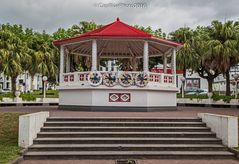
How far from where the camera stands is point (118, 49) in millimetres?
24031

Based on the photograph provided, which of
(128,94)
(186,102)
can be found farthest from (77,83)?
(186,102)

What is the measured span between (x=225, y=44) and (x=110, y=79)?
48.5 ft

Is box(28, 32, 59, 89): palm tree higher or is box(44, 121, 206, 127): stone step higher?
box(28, 32, 59, 89): palm tree

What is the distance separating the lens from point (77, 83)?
18.4 meters

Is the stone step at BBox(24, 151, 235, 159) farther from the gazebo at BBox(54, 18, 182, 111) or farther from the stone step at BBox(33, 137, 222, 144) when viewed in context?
the gazebo at BBox(54, 18, 182, 111)

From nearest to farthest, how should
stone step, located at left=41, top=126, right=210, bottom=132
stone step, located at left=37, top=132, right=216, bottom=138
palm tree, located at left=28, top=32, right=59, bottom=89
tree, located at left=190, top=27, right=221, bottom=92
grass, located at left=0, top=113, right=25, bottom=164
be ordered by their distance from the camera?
1. grass, located at left=0, top=113, right=25, bottom=164
2. stone step, located at left=37, top=132, right=216, bottom=138
3. stone step, located at left=41, top=126, right=210, bottom=132
4. tree, located at left=190, top=27, right=221, bottom=92
5. palm tree, located at left=28, top=32, right=59, bottom=89

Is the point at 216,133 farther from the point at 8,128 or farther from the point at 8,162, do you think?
the point at 8,128

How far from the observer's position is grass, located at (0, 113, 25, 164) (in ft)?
29.6

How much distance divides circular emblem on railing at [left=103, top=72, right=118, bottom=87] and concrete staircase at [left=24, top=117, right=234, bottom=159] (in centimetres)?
558

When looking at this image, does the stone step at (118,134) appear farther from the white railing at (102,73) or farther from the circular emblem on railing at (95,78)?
the white railing at (102,73)

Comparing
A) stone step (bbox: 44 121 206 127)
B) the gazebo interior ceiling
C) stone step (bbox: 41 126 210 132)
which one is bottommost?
stone step (bbox: 41 126 210 132)

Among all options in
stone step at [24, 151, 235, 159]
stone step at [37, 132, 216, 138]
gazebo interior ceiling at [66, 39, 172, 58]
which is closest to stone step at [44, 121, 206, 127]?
stone step at [37, 132, 216, 138]

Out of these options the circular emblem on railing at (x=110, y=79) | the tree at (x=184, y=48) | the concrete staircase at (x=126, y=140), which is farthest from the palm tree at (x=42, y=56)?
the concrete staircase at (x=126, y=140)

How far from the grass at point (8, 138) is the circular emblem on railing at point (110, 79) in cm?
540
